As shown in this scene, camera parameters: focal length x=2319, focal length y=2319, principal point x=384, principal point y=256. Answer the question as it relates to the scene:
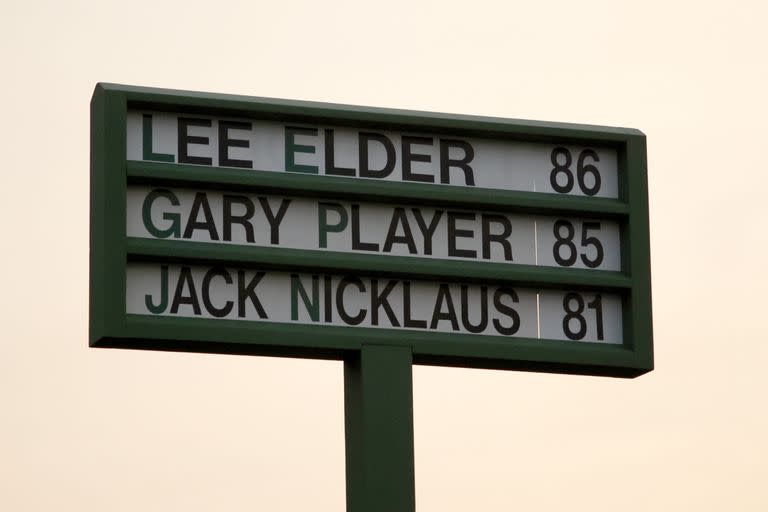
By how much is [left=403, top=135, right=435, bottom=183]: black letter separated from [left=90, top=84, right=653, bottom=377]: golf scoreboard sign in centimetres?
2

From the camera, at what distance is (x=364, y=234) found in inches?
624

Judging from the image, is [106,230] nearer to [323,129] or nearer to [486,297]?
[323,129]

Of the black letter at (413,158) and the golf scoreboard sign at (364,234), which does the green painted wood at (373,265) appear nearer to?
the golf scoreboard sign at (364,234)

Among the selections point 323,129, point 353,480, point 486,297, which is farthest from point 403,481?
point 323,129

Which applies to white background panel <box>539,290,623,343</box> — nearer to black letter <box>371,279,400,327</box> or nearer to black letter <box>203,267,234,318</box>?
black letter <box>371,279,400,327</box>

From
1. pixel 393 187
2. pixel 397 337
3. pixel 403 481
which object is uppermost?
pixel 393 187

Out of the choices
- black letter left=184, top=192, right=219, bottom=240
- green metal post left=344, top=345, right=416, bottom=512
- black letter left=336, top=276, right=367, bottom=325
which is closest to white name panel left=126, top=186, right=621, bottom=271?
black letter left=184, top=192, right=219, bottom=240

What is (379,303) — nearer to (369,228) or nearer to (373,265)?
(373,265)

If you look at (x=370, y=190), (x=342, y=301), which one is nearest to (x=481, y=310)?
(x=342, y=301)

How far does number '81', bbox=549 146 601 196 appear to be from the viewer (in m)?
16.5

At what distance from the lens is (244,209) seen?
15648 mm

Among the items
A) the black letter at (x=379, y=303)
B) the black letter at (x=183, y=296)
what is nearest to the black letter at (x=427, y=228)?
the black letter at (x=379, y=303)

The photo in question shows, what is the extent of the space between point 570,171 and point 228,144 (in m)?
2.53

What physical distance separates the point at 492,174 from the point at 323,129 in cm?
128
